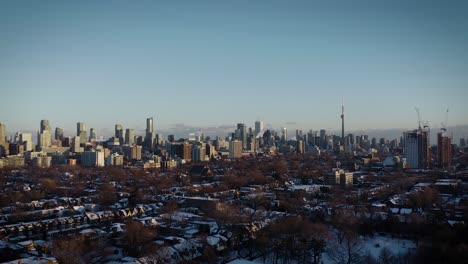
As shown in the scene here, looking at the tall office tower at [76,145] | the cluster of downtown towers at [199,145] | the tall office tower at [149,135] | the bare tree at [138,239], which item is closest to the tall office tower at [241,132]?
the cluster of downtown towers at [199,145]

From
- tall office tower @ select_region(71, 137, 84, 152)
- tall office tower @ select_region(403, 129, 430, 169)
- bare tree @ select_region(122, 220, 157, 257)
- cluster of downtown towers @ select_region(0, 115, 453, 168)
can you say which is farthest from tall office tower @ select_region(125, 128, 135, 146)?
bare tree @ select_region(122, 220, 157, 257)

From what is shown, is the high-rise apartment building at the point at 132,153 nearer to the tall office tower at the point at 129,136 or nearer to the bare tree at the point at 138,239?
the tall office tower at the point at 129,136

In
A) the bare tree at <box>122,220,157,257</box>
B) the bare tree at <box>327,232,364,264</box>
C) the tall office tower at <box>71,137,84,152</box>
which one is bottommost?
the bare tree at <box>327,232,364,264</box>

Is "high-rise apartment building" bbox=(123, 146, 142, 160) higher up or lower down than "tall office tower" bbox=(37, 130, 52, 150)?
lower down

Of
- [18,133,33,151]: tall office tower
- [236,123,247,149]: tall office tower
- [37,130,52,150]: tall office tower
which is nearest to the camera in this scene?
[18,133,33,151]: tall office tower

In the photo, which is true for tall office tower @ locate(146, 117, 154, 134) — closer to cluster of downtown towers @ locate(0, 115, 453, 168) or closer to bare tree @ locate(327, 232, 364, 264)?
cluster of downtown towers @ locate(0, 115, 453, 168)

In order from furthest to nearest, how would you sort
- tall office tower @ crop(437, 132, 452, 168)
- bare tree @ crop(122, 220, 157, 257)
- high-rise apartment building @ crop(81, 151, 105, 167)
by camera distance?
1. high-rise apartment building @ crop(81, 151, 105, 167)
2. tall office tower @ crop(437, 132, 452, 168)
3. bare tree @ crop(122, 220, 157, 257)

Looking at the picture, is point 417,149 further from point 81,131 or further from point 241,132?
point 81,131
